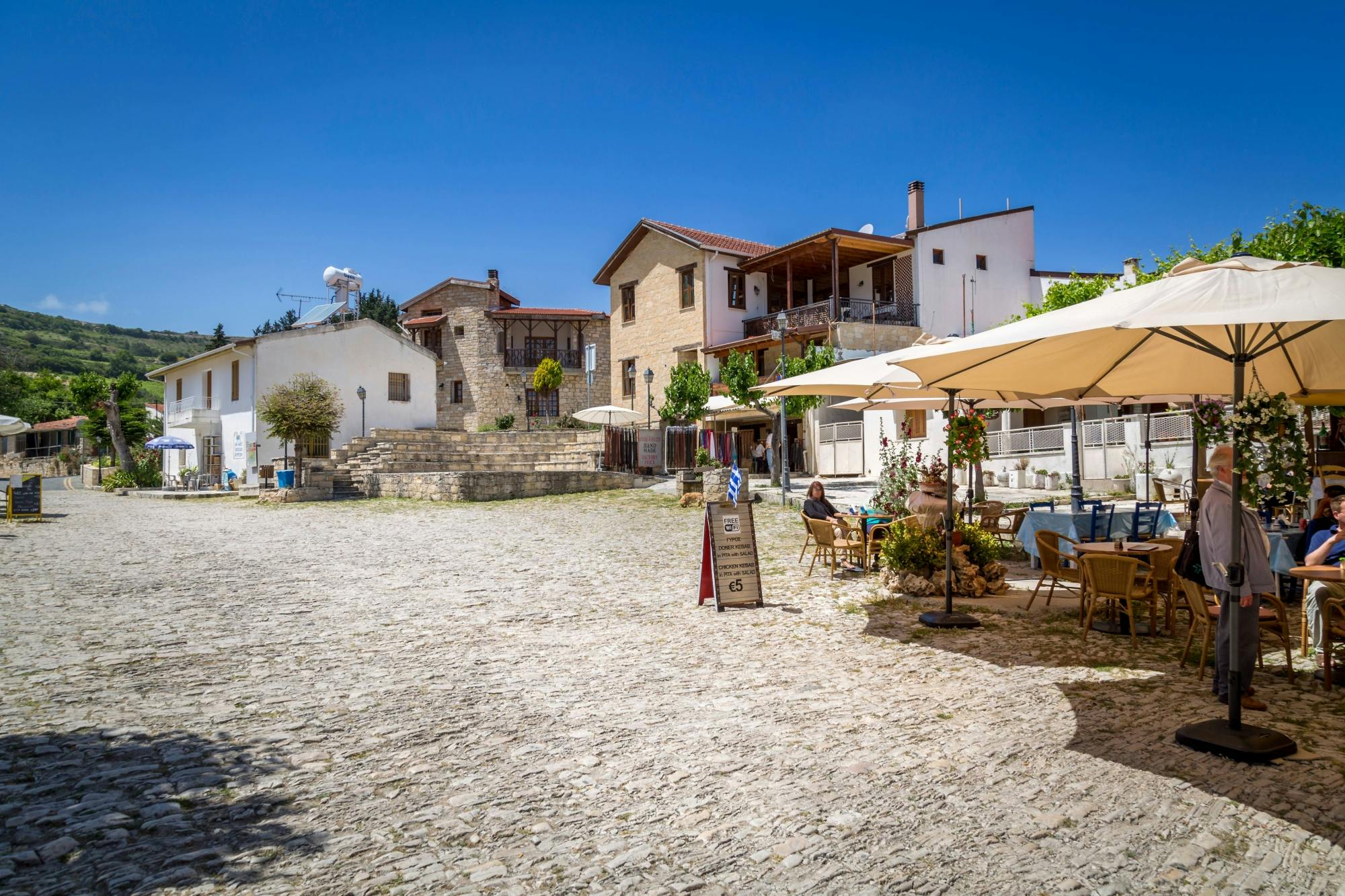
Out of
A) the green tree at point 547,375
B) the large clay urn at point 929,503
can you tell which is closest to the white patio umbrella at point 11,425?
the large clay urn at point 929,503

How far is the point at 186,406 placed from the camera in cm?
3366

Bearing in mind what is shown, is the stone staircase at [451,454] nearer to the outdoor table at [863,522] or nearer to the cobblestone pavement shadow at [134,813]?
the outdoor table at [863,522]

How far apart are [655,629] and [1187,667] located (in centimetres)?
389

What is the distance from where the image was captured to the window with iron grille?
32406 millimetres

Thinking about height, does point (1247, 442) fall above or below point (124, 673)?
above

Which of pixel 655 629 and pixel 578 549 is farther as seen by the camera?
Answer: pixel 578 549

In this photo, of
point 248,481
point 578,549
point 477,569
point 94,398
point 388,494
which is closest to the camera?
point 477,569

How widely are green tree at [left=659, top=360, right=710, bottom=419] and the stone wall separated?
3016 mm

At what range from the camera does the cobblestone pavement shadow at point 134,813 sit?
2830 millimetres

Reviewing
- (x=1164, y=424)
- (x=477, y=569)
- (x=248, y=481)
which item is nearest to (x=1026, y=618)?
(x=477, y=569)

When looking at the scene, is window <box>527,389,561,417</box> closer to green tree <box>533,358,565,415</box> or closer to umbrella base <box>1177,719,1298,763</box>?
green tree <box>533,358,565,415</box>

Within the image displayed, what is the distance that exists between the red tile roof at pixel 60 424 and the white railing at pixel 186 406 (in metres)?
21.8

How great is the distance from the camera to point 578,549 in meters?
12.0

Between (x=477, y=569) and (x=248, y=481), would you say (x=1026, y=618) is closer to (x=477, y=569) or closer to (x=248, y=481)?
(x=477, y=569)
